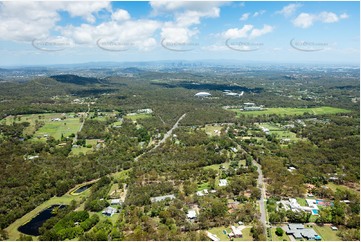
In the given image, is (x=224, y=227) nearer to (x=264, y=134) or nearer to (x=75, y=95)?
(x=264, y=134)

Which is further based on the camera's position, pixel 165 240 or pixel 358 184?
pixel 358 184

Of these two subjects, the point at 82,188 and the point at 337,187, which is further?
the point at 82,188

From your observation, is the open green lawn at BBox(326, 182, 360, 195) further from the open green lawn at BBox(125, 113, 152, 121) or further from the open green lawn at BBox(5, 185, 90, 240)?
the open green lawn at BBox(125, 113, 152, 121)

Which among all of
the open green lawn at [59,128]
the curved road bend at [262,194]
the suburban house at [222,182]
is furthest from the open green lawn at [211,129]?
the open green lawn at [59,128]

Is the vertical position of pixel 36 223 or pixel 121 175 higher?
pixel 121 175

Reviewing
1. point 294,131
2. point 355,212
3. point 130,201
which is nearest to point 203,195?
point 130,201

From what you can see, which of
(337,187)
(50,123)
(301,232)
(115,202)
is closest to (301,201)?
(301,232)

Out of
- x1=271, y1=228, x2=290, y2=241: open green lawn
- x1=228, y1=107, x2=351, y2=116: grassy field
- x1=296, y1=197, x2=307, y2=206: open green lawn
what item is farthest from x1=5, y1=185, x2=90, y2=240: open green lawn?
x1=228, y1=107, x2=351, y2=116: grassy field

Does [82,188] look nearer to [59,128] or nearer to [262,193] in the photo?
[262,193]
